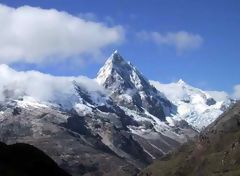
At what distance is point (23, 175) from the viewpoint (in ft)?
651

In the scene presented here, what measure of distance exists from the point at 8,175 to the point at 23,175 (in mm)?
10995

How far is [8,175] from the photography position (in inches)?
7402
